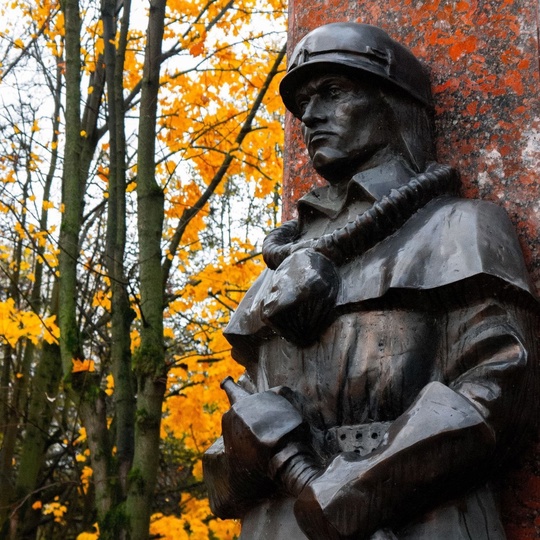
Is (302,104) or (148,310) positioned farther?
(148,310)

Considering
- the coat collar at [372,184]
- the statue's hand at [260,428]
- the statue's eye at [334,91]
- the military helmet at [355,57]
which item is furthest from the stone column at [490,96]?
the statue's hand at [260,428]

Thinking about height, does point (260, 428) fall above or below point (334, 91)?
below

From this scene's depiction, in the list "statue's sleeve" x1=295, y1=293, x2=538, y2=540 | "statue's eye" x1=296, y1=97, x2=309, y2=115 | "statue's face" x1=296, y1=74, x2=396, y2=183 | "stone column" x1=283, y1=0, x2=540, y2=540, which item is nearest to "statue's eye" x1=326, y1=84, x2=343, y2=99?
"statue's face" x1=296, y1=74, x2=396, y2=183

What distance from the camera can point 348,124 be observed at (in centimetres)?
299

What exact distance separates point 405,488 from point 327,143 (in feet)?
3.66

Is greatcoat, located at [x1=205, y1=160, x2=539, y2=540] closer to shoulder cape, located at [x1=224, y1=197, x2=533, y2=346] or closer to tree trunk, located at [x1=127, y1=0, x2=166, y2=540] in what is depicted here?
shoulder cape, located at [x1=224, y1=197, x2=533, y2=346]

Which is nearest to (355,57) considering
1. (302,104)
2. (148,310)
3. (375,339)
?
(302,104)

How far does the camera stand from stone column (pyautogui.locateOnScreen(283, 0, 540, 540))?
2910mm

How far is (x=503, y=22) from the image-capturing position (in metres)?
3.14

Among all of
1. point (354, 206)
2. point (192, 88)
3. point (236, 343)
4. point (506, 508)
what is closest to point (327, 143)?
point (354, 206)

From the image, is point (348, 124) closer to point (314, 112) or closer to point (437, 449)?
point (314, 112)

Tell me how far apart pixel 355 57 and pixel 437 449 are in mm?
1223

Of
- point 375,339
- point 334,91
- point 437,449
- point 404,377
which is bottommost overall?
point 437,449

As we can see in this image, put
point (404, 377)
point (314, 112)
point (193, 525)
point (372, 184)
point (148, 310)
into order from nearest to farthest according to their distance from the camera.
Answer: point (404, 377)
point (372, 184)
point (314, 112)
point (148, 310)
point (193, 525)
